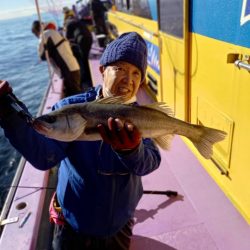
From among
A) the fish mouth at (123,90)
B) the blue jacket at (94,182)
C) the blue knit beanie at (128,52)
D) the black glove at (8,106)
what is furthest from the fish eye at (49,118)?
the blue knit beanie at (128,52)

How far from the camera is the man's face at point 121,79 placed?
1.70m

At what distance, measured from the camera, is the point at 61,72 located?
682 centimetres

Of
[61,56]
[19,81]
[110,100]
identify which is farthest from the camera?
[19,81]

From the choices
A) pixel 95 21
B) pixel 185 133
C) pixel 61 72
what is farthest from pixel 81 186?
pixel 95 21

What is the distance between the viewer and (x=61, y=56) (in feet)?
21.5

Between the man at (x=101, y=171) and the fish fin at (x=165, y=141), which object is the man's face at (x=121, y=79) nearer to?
the man at (x=101, y=171)

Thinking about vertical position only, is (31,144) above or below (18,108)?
below

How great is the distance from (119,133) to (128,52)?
594 mm

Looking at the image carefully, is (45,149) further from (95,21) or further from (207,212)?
(95,21)

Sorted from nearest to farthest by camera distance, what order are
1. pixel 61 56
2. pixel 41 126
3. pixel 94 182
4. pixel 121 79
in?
pixel 41 126, pixel 121 79, pixel 94 182, pixel 61 56

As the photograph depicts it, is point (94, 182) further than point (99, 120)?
Yes

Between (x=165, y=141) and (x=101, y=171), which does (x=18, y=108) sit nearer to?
(x=101, y=171)

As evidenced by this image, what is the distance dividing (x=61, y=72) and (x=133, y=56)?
17.5 ft

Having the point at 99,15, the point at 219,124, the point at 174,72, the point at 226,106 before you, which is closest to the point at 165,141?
the point at 226,106
